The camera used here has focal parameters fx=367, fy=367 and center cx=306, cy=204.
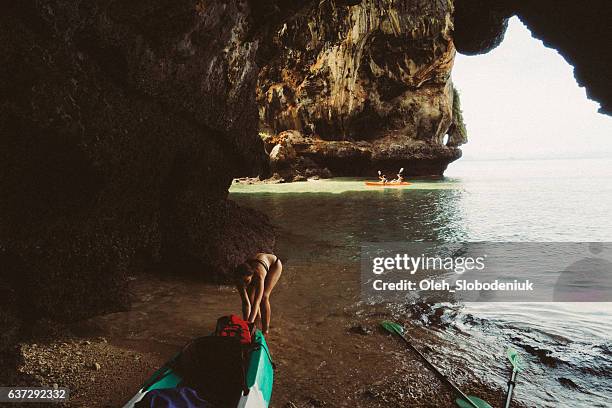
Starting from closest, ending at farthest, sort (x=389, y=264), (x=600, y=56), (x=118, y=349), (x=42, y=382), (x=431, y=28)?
(x=42, y=382) → (x=118, y=349) → (x=600, y=56) → (x=389, y=264) → (x=431, y=28)

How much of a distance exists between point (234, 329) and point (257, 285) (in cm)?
102

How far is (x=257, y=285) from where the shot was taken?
4.33m

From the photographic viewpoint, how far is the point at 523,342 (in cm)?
430

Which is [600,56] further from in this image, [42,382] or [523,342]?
[42,382]

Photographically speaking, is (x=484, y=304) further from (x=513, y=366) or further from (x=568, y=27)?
(x=568, y=27)

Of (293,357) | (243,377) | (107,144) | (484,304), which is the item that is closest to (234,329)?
(243,377)

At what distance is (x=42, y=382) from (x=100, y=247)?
167 centimetres

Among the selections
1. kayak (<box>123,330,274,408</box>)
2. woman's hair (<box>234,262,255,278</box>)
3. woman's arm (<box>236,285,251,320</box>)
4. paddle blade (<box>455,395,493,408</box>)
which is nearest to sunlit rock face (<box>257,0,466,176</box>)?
woman's hair (<box>234,262,255,278</box>)

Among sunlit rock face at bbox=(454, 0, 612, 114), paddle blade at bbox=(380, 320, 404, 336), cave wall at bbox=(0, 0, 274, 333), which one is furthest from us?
sunlit rock face at bbox=(454, 0, 612, 114)

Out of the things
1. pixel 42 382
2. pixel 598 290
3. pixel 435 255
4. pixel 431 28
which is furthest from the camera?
pixel 431 28

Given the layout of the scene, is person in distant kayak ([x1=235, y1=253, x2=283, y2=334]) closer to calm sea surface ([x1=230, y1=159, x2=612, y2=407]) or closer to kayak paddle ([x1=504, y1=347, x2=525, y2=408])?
calm sea surface ([x1=230, y1=159, x2=612, y2=407])

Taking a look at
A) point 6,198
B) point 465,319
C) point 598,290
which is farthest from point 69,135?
point 598,290

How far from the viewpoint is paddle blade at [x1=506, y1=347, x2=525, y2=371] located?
367 cm

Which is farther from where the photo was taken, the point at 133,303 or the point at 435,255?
the point at 435,255
